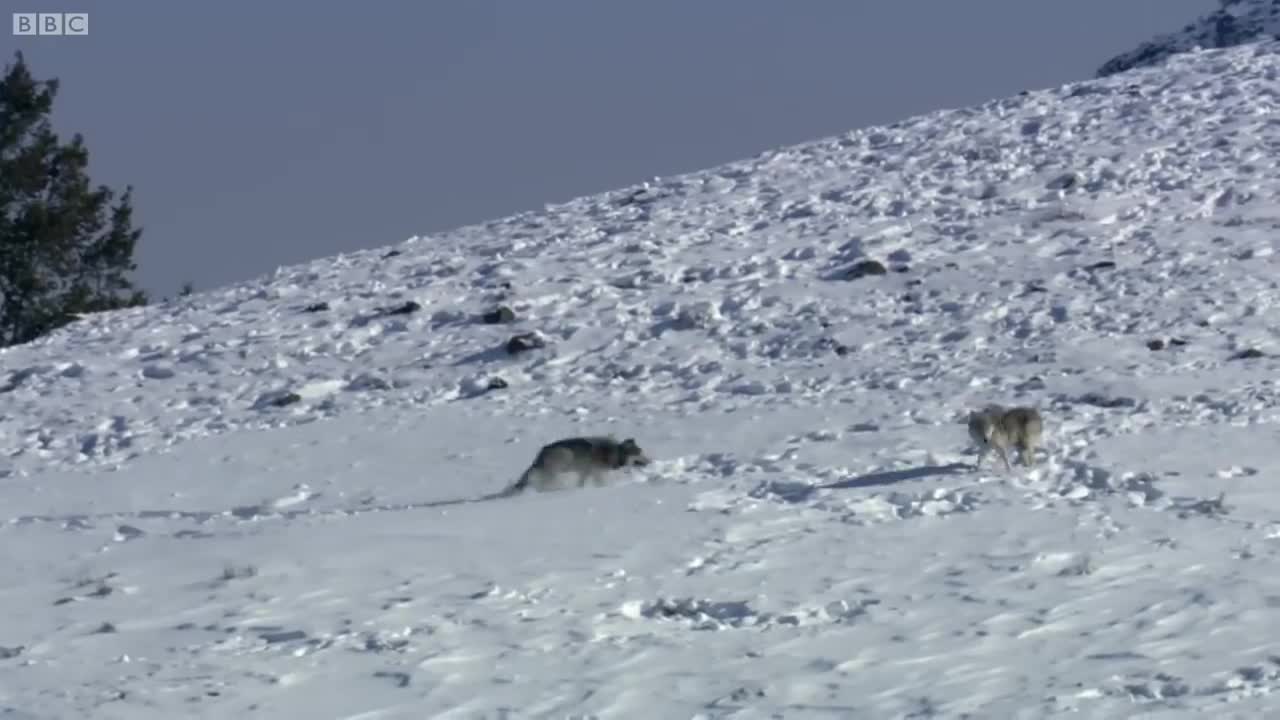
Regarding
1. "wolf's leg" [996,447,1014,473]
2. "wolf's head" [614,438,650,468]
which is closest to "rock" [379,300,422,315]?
"wolf's head" [614,438,650,468]

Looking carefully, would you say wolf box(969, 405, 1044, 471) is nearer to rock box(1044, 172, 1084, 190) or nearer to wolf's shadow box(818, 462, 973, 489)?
wolf's shadow box(818, 462, 973, 489)

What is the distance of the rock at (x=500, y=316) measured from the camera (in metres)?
21.8

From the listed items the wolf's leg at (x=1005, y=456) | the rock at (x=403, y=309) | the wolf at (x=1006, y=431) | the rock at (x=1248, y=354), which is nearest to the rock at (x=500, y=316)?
the rock at (x=403, y=309)

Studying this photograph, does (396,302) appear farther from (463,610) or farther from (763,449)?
(463,610)

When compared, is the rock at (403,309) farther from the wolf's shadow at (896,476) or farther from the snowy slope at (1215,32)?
the snowy slope at (1215,32)

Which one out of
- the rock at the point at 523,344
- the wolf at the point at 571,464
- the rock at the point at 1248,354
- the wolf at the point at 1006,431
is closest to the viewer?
the wolf at the point at 1006,431

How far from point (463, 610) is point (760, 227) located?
1628 cm

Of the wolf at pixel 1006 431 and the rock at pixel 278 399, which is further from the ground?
the rock at pixel 278 399

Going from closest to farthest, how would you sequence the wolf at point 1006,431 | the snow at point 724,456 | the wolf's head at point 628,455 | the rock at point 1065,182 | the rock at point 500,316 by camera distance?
the snow at point 724,456
the wolf at point 1006,431
the wolf's head at point 628,455
the rock at point 500,316
the rock at point 1065,182

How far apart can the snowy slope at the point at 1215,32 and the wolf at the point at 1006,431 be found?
40.6m

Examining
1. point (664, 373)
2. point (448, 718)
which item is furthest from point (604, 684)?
point (664, 373)

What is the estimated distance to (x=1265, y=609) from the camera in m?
8.89

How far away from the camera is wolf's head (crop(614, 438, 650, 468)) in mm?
14094

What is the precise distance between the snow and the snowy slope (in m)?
22.5
